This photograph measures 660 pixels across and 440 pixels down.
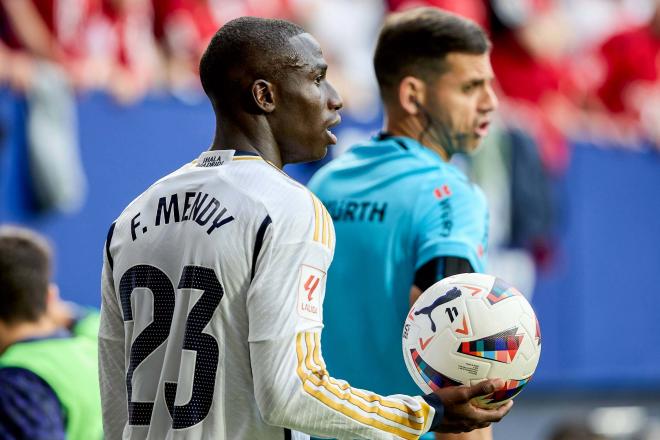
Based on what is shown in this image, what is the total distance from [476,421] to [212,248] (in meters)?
0.73

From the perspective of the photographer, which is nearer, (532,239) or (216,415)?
(216,415)

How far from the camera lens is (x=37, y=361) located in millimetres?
4262

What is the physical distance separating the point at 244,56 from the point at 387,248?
0.99m

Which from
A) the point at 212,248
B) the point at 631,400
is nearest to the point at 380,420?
the point at 212,248

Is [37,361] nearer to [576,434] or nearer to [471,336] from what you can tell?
[471,336]

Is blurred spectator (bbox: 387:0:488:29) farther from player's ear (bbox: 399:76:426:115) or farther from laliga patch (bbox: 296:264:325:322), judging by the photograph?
laliga patch (bbox: 296:264:325:322)

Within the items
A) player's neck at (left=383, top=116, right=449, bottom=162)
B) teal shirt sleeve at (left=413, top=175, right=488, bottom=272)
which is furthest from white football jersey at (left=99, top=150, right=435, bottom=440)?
player's neck at (left=383, top=116, right=449, bottom=162)

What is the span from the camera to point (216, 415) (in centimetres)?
262

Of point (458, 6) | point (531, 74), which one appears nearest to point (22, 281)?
point (458, 6)

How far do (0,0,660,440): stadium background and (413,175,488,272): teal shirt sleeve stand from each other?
3452 millimetres

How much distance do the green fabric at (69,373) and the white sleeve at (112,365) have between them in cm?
140

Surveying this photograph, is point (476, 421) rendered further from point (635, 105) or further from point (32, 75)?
point (635, 105)

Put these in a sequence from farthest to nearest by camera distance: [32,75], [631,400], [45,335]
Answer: [631,400] < [32,75] < [45,335]

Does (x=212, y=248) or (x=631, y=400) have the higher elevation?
(x=631, y=400)
